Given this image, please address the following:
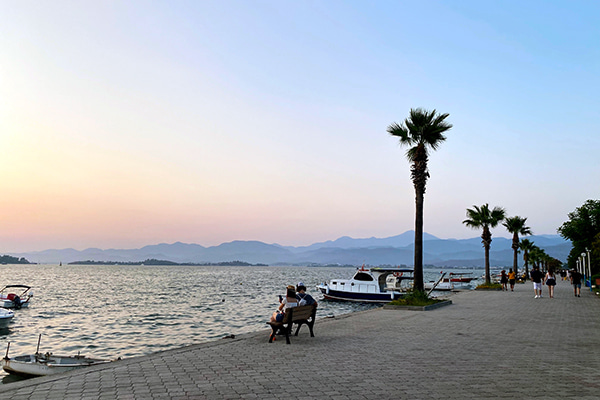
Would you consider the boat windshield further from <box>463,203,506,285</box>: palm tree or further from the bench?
the bench

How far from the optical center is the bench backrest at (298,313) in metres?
11.1

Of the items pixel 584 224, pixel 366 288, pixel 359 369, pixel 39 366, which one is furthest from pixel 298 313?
pixel 584 224

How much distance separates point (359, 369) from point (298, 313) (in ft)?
11.3

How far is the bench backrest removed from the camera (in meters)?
11.1

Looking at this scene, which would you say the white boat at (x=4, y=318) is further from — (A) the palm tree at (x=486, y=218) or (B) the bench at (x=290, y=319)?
(A) the palm tree at (x=486, y=218)

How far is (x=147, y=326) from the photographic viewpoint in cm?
2641

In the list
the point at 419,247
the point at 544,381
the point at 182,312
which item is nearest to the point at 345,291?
the point at 182,312

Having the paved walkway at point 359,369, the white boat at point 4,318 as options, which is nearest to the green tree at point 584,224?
the paved walkway at point 359,369

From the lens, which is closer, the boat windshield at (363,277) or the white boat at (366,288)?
the white boat at (366,288)

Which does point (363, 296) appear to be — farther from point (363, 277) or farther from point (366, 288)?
point (363, 277)

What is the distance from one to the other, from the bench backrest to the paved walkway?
0.55 m

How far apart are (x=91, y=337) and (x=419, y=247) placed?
1679cm

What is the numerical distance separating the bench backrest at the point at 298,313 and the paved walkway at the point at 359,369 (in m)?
0.55

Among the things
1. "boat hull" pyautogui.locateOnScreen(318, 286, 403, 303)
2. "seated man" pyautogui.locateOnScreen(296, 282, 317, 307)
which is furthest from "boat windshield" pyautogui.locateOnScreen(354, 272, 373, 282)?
"seated man" pyautogui.locateOnScreen(296, 282, 317, 307)
